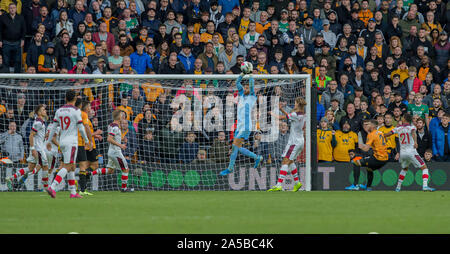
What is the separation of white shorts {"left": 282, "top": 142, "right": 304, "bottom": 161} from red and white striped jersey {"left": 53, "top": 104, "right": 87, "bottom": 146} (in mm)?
5205

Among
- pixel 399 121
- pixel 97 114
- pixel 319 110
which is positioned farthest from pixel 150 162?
pixel 399 121

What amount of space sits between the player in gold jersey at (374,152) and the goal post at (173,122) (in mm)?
1297

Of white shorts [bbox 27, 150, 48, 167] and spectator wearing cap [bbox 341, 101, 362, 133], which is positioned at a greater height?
spectator wearing cap [bbox 341, 101, 362, 133]

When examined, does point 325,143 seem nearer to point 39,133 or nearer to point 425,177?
point 425,177

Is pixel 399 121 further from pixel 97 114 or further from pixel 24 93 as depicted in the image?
pixel 24 93

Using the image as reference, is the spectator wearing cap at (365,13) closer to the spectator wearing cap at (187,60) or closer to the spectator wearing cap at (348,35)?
the spectator wearing cap at (348,35)

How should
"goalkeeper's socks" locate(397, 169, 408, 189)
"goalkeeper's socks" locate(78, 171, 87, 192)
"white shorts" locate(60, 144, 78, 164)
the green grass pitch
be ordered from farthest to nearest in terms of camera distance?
"goalkeeper's socks" locate(397, 169, 408, 189), "goalkeeper's socks" locate(78, 171, 87, 192), "white shorts" locate(60, 144, 78, 164), the green grass pitch

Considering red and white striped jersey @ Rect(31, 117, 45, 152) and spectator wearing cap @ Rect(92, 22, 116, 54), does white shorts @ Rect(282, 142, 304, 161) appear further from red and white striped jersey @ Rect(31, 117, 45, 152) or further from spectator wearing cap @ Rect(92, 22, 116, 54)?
spectator wearing cap @ Rect(92, 22, 116, 54)

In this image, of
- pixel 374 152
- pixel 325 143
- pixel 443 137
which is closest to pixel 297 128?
pixel 374 152

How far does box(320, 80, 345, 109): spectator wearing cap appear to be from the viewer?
2027cm

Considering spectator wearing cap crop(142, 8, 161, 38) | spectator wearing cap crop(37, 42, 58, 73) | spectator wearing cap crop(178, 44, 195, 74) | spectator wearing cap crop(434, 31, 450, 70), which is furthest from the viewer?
spectator wearing cap crop(434, 31, 450, 70)

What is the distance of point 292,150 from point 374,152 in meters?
2.35

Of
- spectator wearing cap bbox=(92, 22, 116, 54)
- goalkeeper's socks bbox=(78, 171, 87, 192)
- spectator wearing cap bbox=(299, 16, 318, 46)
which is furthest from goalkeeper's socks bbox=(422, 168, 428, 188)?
spectator wearing cap bbox=(92, 22, 116, 54)

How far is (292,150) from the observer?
17.1 m
